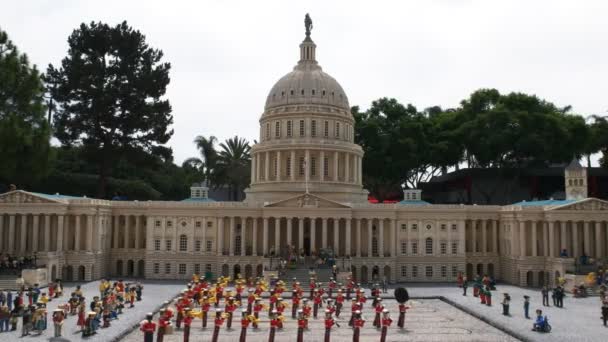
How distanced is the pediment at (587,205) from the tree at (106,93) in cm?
4983

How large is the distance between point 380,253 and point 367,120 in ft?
112

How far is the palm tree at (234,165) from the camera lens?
98.6 metres

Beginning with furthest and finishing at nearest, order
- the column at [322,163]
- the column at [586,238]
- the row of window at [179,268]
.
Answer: the column at [322,163] < the row of window at [179,268] < the column at [586,238]

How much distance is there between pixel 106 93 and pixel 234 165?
29.2 metres

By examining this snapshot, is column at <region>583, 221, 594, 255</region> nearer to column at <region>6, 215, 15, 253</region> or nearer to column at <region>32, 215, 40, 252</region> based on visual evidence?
column at <region>32, 215, 40, 252</region>

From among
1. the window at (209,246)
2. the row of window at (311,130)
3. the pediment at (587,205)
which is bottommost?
the window at (209,246)

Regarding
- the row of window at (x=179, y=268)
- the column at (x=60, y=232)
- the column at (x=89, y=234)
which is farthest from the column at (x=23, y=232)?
the row of window at (x=179, y=268)

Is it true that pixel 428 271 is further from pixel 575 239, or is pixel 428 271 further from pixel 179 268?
pixel 179 268

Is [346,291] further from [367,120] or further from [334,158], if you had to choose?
[367,120]

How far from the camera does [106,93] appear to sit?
74.8 meters

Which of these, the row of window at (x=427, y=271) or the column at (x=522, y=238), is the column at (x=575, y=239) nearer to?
the column at (x=522, y=238)

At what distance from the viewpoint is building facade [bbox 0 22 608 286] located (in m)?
58.2

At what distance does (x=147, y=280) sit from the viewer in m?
60.2

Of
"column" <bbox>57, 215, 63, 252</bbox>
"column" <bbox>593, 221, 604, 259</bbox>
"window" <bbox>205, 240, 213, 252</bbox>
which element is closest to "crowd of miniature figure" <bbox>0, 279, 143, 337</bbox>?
"column" <bbox>57, 215, 63, 252</bbox>
